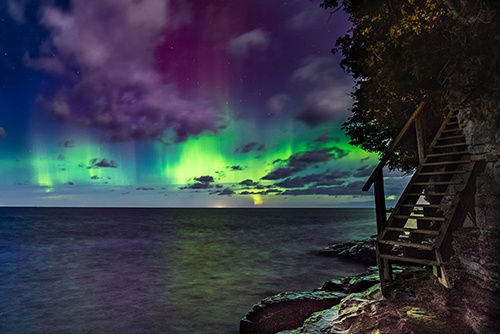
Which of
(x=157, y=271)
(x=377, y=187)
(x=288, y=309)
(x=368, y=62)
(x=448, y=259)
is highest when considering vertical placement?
(x=368, y=62)

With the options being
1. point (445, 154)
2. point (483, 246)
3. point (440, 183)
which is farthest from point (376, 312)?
point (445, 154)

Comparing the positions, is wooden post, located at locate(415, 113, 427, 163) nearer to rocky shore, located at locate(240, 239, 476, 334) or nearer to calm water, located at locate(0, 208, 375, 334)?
rocky shore, located at locate(240, 239, 476, 334)

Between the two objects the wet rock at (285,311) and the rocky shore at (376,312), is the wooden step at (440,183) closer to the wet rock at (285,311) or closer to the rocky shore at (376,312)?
the rocky shore at (376,312)

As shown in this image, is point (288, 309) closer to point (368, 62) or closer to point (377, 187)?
point (377, 187)

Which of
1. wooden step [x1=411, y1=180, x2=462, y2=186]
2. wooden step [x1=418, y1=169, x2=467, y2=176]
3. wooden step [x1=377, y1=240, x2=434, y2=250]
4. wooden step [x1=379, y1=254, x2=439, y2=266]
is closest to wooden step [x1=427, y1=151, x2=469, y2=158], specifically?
wooden step [x1=418, y1=169, x2=467, y2=176]

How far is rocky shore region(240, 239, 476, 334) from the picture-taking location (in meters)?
7.26

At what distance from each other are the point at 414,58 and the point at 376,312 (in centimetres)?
617

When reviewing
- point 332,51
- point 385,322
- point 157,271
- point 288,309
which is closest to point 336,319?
point 385,322

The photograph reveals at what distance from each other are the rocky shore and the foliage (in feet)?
15.2

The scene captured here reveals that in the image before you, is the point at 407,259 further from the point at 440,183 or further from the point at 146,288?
the point at 146,288

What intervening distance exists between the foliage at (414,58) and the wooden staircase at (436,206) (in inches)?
60.5

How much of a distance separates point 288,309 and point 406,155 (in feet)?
26.0

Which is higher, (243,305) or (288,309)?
(288,309)

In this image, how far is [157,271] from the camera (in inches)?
1076
